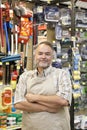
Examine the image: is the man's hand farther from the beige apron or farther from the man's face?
the man's face

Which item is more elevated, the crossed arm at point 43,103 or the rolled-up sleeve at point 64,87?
the rolled-up sleeve at point 64,87

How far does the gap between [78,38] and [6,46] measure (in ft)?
5.08

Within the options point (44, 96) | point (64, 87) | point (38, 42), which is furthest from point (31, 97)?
point (38, 42)

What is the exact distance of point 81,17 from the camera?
491 cm

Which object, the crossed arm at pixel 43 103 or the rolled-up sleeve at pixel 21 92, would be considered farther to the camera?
the rolled-up sleeve at pixel 21 92

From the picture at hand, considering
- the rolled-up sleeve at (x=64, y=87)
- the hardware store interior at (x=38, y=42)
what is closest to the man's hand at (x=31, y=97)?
the rolled-up sleeve at (x=64, y=87)

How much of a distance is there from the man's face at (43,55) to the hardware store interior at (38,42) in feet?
4.56

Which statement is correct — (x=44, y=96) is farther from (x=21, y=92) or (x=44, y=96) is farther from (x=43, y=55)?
(x=43, y=55)

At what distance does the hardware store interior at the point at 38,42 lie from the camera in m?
3.69

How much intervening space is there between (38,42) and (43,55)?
181 centimetres

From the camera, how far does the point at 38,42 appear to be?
4.11 metres

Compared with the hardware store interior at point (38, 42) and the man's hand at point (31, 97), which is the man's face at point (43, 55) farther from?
the hardware store interior at point (38, 42)

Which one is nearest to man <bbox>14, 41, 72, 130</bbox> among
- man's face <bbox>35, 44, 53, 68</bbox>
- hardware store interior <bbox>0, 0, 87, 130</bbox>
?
man's face <bbox>35, 44, 53, 68</bbox>

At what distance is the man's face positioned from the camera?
2320 mm
